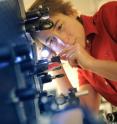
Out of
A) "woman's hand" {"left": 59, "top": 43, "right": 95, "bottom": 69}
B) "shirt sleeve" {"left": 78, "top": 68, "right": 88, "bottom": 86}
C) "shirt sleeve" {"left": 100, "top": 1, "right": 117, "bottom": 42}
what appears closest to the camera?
"woman's hand" {"left": 59, "top": 43, "right": 95, "bottom": 69}

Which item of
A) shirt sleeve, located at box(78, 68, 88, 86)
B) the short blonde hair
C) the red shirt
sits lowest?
shirt sleeve, located at box(78, 68, 88, 86)

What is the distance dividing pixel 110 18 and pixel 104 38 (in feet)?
0.30

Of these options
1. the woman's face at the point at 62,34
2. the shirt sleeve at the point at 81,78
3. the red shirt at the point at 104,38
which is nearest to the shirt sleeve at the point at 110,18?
the red shirt at the point at 104,38

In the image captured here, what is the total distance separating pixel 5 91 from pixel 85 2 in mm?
1735

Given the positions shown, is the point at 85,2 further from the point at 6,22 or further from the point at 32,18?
the point at 6,22

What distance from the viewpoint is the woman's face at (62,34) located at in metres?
1.24

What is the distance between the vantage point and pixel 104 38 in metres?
1.25

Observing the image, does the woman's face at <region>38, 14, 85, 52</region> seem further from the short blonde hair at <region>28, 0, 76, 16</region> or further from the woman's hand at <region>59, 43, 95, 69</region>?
the woman's hand at <region>59, 43, 95, 69</region>

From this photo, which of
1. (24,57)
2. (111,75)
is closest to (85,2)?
(111,75)

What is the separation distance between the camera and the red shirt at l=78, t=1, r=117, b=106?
1.23 metres

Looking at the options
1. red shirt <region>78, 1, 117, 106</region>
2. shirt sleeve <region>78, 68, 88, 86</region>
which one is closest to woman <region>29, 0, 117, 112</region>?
red shirt <region>78, 1, 117, 106</region>

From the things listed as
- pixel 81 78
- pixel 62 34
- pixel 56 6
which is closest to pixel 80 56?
pixel 62 34

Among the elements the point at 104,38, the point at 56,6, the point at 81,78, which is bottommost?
the point at 81,78

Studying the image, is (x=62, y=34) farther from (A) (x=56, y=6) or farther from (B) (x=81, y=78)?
(B) (x=81, y=78)
